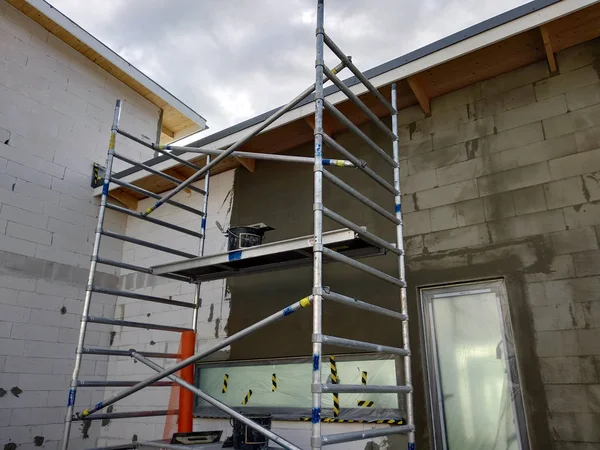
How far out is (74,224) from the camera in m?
7.52

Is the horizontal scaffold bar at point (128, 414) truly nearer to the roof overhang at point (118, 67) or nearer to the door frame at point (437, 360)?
the door frame at point (437, 360)

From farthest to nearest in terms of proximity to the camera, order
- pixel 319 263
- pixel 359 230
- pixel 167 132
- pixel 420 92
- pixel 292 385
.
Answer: pixel 167 132 → pixel 292 385 → pixel 420 92 → pixel 359 230 → pixel 319 263

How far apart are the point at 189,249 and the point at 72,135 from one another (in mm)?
3179

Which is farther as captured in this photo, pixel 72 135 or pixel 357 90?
pixel 72 135

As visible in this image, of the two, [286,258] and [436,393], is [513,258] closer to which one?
[436,393]

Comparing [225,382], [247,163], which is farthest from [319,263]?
[247,163]

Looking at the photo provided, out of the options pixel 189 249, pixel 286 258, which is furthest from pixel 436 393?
pixel 189 249

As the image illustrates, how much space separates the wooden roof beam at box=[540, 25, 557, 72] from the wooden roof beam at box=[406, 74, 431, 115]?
4.14ft

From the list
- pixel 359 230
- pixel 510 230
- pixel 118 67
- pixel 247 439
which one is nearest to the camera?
pixel 359 230

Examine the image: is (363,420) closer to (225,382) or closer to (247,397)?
(247,397)

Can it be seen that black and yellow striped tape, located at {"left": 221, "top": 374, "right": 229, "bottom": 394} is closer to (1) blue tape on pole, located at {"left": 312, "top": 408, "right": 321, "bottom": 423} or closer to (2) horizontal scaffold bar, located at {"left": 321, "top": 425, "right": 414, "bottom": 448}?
(2) horizontal scaffold bar, located at {"left": 321, "top": 425, "right": 414, "bottom": 448}

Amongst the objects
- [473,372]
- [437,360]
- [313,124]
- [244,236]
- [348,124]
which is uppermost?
[313,124]

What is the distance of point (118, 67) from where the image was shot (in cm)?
908

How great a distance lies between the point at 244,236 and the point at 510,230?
2.65 metres
